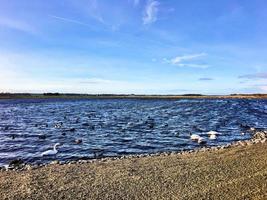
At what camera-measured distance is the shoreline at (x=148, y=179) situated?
39.2ft

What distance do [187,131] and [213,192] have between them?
65.8 ft

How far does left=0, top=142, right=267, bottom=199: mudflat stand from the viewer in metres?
11.9

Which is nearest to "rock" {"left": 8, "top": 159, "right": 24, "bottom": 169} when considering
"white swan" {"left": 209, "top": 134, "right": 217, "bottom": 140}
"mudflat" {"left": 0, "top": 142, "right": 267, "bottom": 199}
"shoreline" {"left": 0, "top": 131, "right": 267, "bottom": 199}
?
"shoreline" {"left": 0, "top": 131, "right": 267, "bottom": 199}

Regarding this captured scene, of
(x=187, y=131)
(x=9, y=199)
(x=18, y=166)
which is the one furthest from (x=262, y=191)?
(x=187, y=131)

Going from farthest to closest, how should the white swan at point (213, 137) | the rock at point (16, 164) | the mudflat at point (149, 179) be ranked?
the white swan at point (213, 137) < the rock at point (16, 164) < the mudflat at point (149, 179)

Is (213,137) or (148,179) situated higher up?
(148,179)

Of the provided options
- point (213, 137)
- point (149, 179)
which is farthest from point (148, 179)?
point (213, 137)

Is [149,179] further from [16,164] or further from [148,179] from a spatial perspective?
[16,164]

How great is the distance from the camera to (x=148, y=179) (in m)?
13.7

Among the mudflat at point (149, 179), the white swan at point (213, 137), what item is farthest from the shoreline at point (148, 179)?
the white swan at point (213, 137)

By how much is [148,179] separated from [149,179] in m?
0.04

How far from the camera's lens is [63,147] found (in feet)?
79.1

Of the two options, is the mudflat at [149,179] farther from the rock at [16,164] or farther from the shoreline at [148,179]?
the rock at [16,164]

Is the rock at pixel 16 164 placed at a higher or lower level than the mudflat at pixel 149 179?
lower
